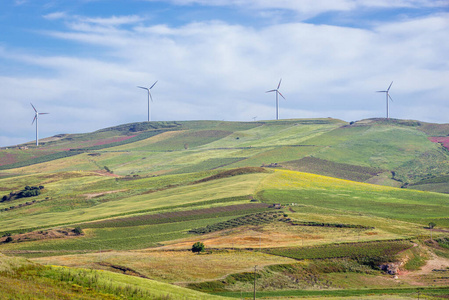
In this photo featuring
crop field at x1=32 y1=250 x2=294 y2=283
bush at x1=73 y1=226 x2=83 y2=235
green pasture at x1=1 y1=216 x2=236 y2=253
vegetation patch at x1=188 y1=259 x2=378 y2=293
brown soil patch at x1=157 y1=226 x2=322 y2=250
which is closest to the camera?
vegetation patch at x1=188 y1=259 x2=378 y2=293

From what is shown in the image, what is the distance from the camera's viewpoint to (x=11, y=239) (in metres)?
122

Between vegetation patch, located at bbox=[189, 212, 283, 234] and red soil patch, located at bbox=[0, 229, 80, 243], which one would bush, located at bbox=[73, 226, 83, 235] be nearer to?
red soil patch, located at bbox=[0, 229, 80, 243]

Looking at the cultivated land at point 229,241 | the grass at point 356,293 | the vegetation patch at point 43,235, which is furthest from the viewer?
the vegetation patch at point 43,235

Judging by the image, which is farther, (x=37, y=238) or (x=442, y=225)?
(x=442, y=225)

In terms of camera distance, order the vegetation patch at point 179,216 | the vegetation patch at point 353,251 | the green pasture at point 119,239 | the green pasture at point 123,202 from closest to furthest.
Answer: the vegetation patch at point 353,251
the green pasture at point 119,239
the vegetation patch at point 179,216
the green pasture at point 123,202

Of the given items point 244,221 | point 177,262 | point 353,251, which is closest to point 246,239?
point 244,221

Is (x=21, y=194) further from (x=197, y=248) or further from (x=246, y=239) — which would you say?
(x=197, y=248)

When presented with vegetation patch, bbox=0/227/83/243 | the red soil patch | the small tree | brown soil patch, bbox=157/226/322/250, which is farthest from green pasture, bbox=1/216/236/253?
the small tree

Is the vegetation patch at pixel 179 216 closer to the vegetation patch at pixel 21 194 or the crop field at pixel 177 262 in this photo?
the crop field at pixel 177 262

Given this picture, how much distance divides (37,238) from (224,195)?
56.1 metres

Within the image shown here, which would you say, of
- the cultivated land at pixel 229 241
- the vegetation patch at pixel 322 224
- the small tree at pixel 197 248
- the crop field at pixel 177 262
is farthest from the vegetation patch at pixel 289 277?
the vegetation patch at pixel 322 224

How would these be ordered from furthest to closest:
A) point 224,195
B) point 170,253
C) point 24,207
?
point 24,207
point 224,195
point 170,253

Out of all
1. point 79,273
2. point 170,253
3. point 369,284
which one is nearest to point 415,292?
point 369,284

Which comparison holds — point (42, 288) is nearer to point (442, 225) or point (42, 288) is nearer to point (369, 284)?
point (369, 284)
